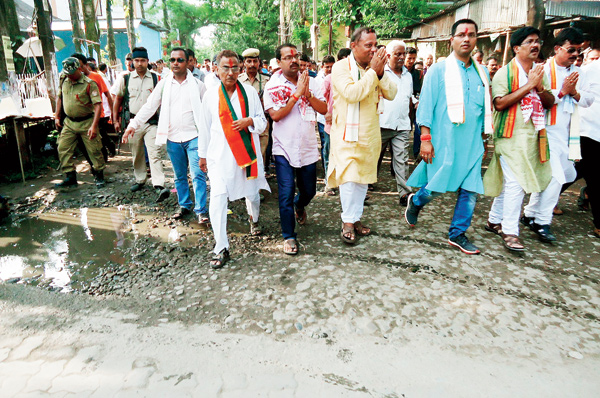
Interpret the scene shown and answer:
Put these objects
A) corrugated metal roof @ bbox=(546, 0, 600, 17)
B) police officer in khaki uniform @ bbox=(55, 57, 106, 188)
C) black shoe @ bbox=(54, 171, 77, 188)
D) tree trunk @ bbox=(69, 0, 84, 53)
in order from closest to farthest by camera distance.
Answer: police officer in khaki uniform @ bbox=(55, 57, 106, 188) → black shoe @ bbox=(54, 171, 77, 188) → corrugated metal roof @ bbox=(546, 0, 600, 17) → tree trunk @ bbox=(69, 0, 84, 53)

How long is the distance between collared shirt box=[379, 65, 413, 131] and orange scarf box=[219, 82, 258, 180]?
1.96m

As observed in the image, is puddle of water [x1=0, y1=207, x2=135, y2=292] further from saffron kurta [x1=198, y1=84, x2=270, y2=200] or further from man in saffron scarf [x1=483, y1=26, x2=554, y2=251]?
man in saffron scarf [x1=483, y1=26, x2=554, y2=251]

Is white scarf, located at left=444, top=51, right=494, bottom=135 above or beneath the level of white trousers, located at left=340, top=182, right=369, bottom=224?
above

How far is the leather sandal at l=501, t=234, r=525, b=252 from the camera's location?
12.9ft

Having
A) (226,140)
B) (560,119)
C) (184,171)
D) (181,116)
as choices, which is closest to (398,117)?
(560,119)

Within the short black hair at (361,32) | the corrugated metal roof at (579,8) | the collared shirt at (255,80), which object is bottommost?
the collared shirt at (255,80)

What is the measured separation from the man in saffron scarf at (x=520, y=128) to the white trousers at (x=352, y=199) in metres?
1.35

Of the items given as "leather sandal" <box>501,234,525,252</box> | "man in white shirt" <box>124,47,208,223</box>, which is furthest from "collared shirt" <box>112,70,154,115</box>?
"leather sandal" <box>501,234,525,252</box>

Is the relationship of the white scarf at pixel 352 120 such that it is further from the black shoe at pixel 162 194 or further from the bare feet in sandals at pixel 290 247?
the black shoe at pixel 162 194

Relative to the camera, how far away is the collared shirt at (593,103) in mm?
4367

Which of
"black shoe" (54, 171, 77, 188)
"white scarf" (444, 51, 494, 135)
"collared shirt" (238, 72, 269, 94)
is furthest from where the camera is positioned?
"black shoe" (54, 171, 77, 188)

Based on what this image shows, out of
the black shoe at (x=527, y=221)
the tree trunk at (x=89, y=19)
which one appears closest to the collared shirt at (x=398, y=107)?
the black shoe at (x=527, y=221)

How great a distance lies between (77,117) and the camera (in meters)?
6.35

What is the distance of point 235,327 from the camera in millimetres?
2986
